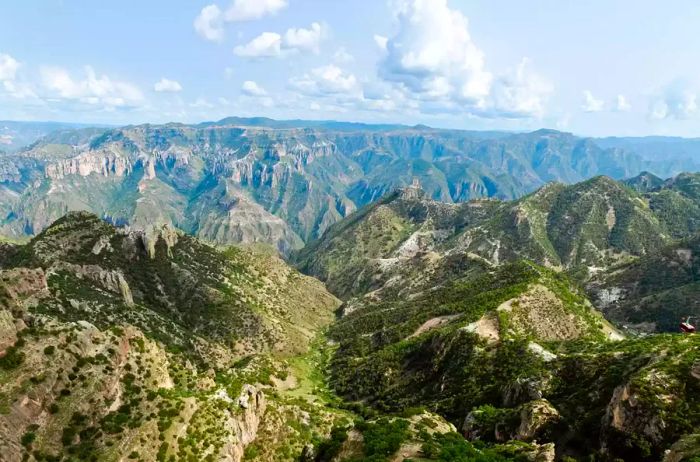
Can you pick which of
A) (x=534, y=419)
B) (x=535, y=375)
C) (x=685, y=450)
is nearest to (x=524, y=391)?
(x=535, y=375)

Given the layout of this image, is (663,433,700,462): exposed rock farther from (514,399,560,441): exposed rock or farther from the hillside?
(514,399,560,441): exposed rock

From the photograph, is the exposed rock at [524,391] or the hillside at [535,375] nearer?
the hillside at [535,375]

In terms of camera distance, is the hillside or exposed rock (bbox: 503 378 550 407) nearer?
the hillside

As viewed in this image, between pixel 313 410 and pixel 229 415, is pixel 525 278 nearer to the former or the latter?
pixel 313 410

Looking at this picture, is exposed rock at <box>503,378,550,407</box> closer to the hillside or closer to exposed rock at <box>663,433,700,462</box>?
the hillside

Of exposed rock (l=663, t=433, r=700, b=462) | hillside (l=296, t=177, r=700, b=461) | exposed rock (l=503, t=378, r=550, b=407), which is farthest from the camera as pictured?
exposed rock (l=503, t=378, r=550, b=407)

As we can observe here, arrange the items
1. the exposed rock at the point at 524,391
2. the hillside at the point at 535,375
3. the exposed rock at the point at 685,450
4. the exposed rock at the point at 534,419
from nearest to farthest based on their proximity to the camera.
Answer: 1. the exposed rock at the point at 685,450
2. the hillside at the point at 535,375
3. the exposed rock at the point at 534,419
4. the exposed rock at the point at 524,391

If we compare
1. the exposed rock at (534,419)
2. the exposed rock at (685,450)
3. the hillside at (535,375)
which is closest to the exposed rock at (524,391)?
the hillside at (535,375)

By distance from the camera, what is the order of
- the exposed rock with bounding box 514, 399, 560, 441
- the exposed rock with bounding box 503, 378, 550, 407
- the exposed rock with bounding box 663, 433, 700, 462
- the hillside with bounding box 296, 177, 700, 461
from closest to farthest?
1. the exposed rock with bounding box 663, 433, 700, 462
2. the hillside with bounding box 296, 177, 700, 461
3. the exposed rock with bounding box 514, 399, 560, 441
4. the exposed rock with bounding box 503, 378, 550, 407

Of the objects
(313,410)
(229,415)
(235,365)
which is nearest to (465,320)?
(313,410)

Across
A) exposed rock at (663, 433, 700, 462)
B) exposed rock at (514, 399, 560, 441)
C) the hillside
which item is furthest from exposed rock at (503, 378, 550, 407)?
exposed rock at (663, 433, 700, 462)

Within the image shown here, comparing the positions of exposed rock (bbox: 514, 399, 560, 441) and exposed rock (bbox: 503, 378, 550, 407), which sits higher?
exposed rock (bbox: 514, 399, 560, 441)

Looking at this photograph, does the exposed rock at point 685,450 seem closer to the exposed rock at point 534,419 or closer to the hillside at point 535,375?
the hillside at point 535,375
